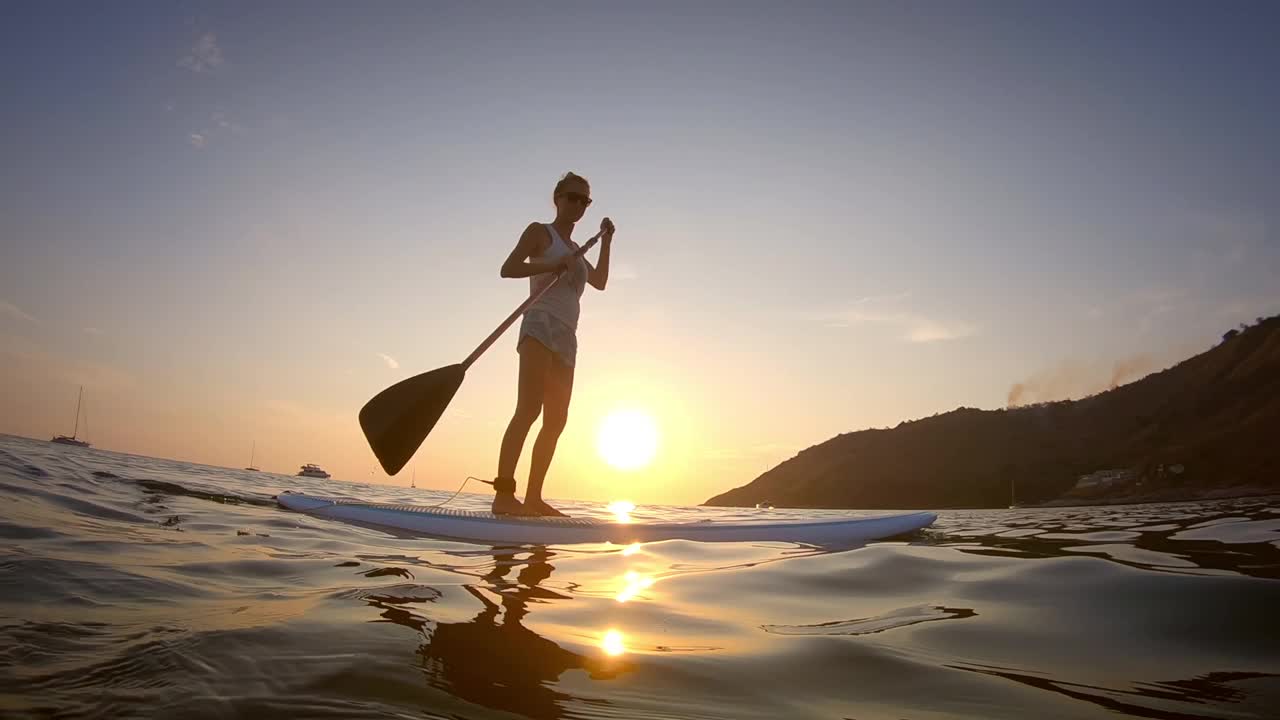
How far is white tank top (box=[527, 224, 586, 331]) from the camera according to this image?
5289 mm

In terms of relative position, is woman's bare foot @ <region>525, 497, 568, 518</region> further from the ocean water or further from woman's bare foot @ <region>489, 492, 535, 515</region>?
the ocean water

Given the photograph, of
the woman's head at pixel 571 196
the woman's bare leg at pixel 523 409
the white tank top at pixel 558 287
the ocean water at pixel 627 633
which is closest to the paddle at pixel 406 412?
the woman's bare leg at pixel 523 409

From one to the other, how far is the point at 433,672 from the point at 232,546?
266 centimetres

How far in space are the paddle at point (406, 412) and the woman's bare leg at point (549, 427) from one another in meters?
0.90

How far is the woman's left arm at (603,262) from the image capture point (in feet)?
19.2

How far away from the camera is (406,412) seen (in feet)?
13.8

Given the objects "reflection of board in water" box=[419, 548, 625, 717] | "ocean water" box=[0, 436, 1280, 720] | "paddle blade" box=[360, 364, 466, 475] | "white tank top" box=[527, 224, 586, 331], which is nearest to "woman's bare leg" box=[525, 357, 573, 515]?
"white tank top" box=[527, 224, 586, 331]

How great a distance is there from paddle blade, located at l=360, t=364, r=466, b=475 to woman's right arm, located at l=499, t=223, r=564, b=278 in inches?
44.2

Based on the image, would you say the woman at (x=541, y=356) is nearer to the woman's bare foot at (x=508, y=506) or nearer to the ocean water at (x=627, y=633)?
the woman's bare foot at (x=508, y=506)

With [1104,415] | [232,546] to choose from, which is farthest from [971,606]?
[1104,415]

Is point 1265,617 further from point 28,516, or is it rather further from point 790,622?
point 28,516

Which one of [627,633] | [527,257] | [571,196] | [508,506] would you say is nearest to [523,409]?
[508,506]

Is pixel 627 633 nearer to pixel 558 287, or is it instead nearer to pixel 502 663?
pixel 502 663

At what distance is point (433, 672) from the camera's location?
4.26 ft
